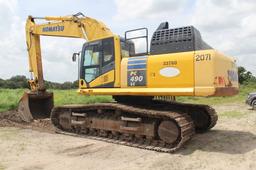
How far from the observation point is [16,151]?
9375 millimetres

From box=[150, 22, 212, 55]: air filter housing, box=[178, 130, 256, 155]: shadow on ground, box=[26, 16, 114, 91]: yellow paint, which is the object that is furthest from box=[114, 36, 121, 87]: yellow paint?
box=[178, 130, 256, 155]: shadow on ground

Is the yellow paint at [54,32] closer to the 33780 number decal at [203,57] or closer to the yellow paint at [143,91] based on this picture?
the yellow paint at [143,91]

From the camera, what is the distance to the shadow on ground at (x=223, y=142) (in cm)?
953

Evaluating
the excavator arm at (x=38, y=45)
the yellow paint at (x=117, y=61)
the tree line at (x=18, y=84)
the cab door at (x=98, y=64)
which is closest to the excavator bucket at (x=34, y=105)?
the excavator arm at (x=38, y=45)

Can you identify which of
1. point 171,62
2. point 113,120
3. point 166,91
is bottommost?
point 113,120

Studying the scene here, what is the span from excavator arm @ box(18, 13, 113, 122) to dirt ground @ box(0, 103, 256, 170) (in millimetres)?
2002

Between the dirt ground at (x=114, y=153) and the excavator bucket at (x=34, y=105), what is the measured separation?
5.87ft

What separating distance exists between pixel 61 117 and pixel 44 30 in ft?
12.0

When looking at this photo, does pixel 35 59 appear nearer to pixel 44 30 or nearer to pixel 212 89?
pixel 44 30

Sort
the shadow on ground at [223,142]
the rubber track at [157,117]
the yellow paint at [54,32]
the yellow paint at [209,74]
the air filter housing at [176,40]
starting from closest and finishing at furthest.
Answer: the yellow paint at [209,74] < the rubber track at [157,117] < the shadow on ground at [223,142] < the air filter housing at [176,40] < the yellow paint at [54,32]

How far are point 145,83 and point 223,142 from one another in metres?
2.76

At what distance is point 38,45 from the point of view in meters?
14.6

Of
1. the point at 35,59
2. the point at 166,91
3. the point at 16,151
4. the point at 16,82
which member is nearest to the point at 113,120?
the point at 166,91

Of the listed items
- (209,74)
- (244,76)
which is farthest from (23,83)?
(209,74)
